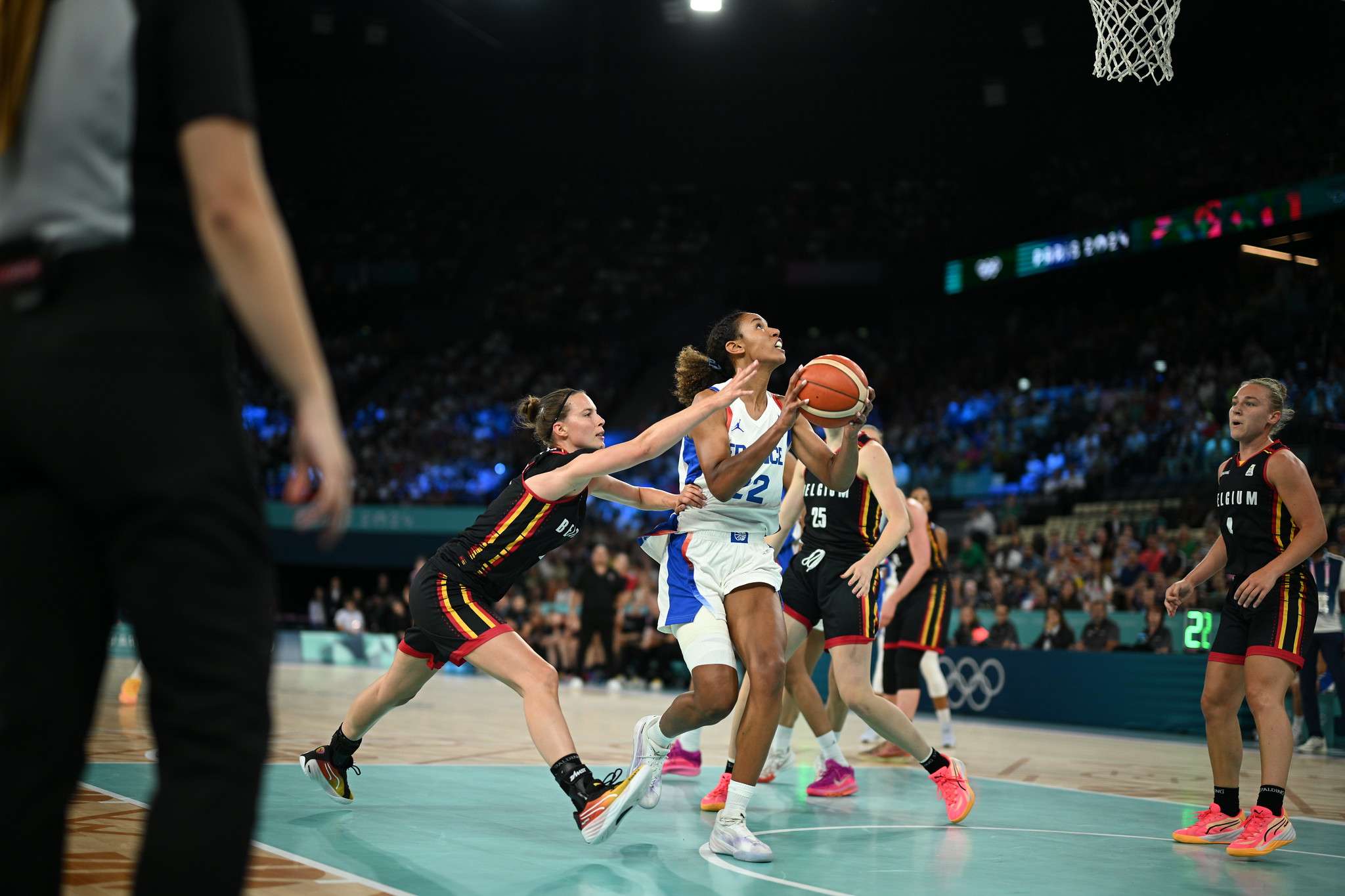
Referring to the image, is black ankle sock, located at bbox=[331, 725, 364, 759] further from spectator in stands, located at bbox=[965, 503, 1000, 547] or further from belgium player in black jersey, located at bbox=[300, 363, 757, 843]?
spectator in stands, located at bbox=[965, 503, 1000, 547]

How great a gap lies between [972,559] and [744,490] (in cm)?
1300

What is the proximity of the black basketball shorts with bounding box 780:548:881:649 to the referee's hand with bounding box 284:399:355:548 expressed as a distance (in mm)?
4726

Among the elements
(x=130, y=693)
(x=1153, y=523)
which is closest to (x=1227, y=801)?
(x=130, y=693)

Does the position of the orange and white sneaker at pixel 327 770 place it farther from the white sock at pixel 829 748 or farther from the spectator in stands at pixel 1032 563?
the spectator in stands at pixel 1032 563

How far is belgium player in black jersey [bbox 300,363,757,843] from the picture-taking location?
4875 mm

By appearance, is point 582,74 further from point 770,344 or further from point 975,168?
point 770,344

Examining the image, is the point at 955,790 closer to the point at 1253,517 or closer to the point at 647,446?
the point at 1253,517

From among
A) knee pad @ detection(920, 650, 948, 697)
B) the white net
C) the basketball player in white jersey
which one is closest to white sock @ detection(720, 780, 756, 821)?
the basketball player in white jersey

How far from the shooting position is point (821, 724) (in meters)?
6.86

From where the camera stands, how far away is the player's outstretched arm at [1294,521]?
5.55 metres

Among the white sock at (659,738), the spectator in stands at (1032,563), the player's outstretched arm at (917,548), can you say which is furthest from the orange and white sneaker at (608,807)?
the spectator in stands at (1032,563)

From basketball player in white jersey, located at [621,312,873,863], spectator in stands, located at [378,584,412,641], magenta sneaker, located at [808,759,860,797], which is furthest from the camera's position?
spectator in stands, located at [378,584,412,641]

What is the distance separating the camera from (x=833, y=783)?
273 inches

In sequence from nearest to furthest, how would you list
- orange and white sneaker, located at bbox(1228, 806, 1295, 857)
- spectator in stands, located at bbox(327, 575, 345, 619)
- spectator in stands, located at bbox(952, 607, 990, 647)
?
1. orange and white sneaker, located at bbox(1228, 806, 1295, 857)
2. spectator in stands, located at bbox(952, 607, 990, 647)
3. spectator in stands, located at bbox(327, 575, 345, 619)
